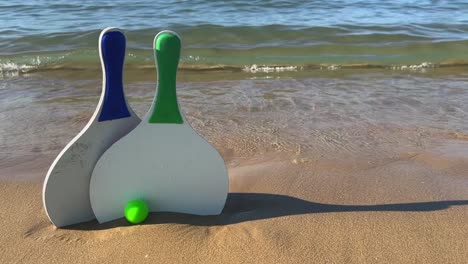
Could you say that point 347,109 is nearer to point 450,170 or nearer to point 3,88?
point 450,170

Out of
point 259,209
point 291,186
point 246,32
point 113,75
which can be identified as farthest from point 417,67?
point 113,75

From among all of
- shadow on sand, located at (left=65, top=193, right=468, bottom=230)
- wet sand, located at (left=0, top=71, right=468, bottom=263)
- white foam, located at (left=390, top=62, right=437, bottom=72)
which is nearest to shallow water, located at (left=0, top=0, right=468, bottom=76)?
white foam, located at (left=390, top=62, right=437, bottom=72)

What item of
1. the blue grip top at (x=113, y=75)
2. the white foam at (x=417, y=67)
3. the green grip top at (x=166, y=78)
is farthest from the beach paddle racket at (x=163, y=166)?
the white foam at (x=417, y=67)

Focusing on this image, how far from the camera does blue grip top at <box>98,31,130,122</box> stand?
191 cm

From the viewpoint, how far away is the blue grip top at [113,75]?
1914 millimetres

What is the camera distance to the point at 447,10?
9250mm

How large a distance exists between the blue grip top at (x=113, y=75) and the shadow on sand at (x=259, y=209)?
45cm

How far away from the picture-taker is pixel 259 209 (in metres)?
2.16

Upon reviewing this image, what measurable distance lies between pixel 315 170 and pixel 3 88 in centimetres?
339

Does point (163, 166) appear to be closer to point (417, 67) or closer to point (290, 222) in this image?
point (290, 222)

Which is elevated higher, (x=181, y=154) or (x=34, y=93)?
(x=181, y=154)

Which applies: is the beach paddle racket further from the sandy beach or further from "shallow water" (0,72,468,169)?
"shallow water" (0,72,468,169)

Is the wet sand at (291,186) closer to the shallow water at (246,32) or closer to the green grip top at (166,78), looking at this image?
the green grip top at (166,78)

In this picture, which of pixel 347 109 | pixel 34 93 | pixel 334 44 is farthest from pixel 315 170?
pixel 334 44
